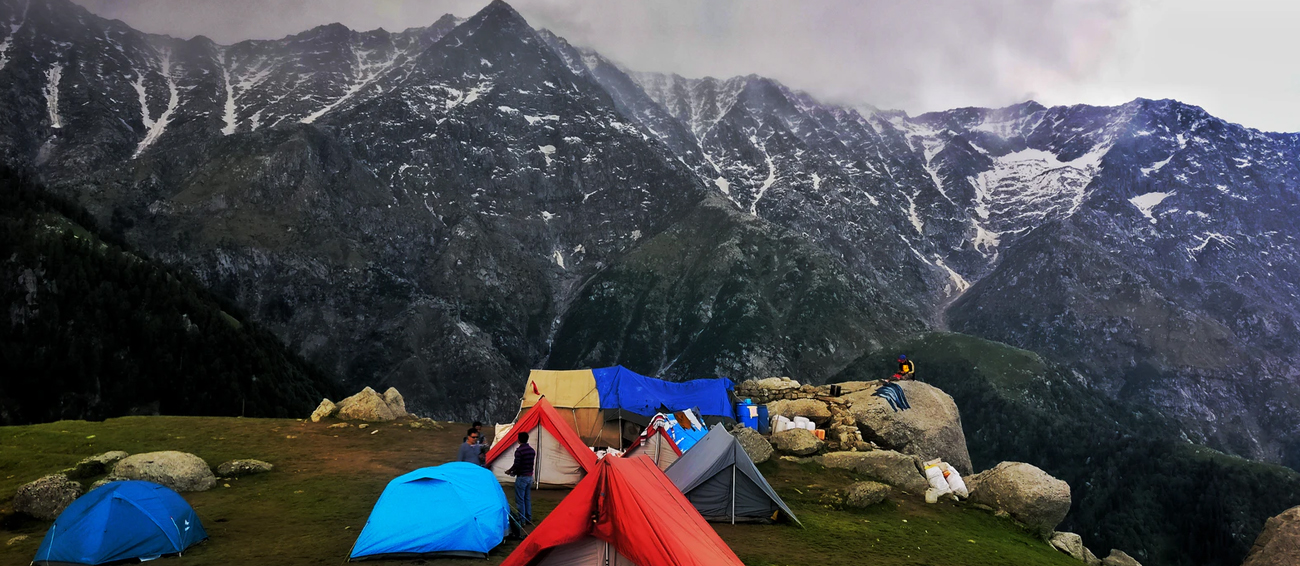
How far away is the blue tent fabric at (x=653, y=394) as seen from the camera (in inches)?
1788

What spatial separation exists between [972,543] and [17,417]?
351 ft

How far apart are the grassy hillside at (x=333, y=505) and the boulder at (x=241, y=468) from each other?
60cm

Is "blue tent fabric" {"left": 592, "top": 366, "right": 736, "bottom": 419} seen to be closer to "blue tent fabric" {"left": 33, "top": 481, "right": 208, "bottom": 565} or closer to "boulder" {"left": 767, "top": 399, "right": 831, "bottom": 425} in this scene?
"boulder" {"left": 767, "top": 399, "right": 831, "bottom": 425}

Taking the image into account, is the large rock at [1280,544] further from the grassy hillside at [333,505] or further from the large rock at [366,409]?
the large rock at [366,409]

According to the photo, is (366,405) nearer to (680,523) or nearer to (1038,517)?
(680,523)

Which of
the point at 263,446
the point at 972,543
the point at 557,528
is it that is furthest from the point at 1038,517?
the point at 263,446

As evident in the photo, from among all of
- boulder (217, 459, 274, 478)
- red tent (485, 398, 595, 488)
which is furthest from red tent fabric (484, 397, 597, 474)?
boulder (217, 459, 274, 478)

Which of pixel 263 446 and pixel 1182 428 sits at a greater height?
pixel 263 446

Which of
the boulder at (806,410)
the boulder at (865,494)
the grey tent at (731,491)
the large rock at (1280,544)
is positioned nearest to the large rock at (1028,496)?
the boulder at (865,494)

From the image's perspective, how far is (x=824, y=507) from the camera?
88.6ft

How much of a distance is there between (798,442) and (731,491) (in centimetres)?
1442

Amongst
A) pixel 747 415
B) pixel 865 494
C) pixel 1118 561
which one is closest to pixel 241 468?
pixel 865 494

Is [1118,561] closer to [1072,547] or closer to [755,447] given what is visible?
[1072,547]

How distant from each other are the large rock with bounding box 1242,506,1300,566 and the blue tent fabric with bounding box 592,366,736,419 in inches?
1129
